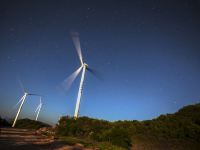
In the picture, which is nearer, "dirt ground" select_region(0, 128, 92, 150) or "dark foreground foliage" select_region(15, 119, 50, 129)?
"dirt ground" select_region(0, 128, 92, 150)

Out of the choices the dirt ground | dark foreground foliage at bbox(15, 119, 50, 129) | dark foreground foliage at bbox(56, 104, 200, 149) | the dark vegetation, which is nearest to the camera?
the dirt ground

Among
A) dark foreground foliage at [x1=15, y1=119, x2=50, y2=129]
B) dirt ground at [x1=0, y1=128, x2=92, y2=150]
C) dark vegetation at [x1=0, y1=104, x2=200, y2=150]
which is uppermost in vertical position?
dark foreground foliage at [x1=15, y1=119, x2=50, y2=129]

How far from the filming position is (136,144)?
28.7 meters

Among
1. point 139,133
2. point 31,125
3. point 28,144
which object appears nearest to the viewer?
point 28,144

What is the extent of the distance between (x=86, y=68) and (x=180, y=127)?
23.7m

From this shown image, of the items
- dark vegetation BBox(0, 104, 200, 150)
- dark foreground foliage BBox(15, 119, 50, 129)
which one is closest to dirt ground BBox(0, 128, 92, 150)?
dark vegetation BBox(0, 104, 200, 150)

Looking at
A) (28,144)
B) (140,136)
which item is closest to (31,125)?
(140,136)

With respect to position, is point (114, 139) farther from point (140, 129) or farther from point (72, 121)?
point (72, 121)

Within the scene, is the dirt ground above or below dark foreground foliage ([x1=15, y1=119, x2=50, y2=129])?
below

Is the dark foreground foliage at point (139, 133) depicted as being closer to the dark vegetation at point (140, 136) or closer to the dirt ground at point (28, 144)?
the dark vegetation at point (140, 136)

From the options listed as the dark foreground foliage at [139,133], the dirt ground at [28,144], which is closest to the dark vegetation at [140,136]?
the dark foreground foliage at [139,133]

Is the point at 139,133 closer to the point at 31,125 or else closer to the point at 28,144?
the point at 28,144

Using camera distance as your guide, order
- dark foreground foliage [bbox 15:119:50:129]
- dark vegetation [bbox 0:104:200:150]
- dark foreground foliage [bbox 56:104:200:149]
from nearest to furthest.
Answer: dark vegetation [bbox 0:104:200:150] < dark foreground foliage [bbox 56:104:200:149] < dark foreground foliage [bbox 15:119:50:129]

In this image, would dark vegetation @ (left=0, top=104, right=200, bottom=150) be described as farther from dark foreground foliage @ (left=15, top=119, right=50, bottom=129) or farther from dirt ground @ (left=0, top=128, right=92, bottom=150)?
dark foreground foliage @ (left=15, top=119, right=50, bottom=129)
